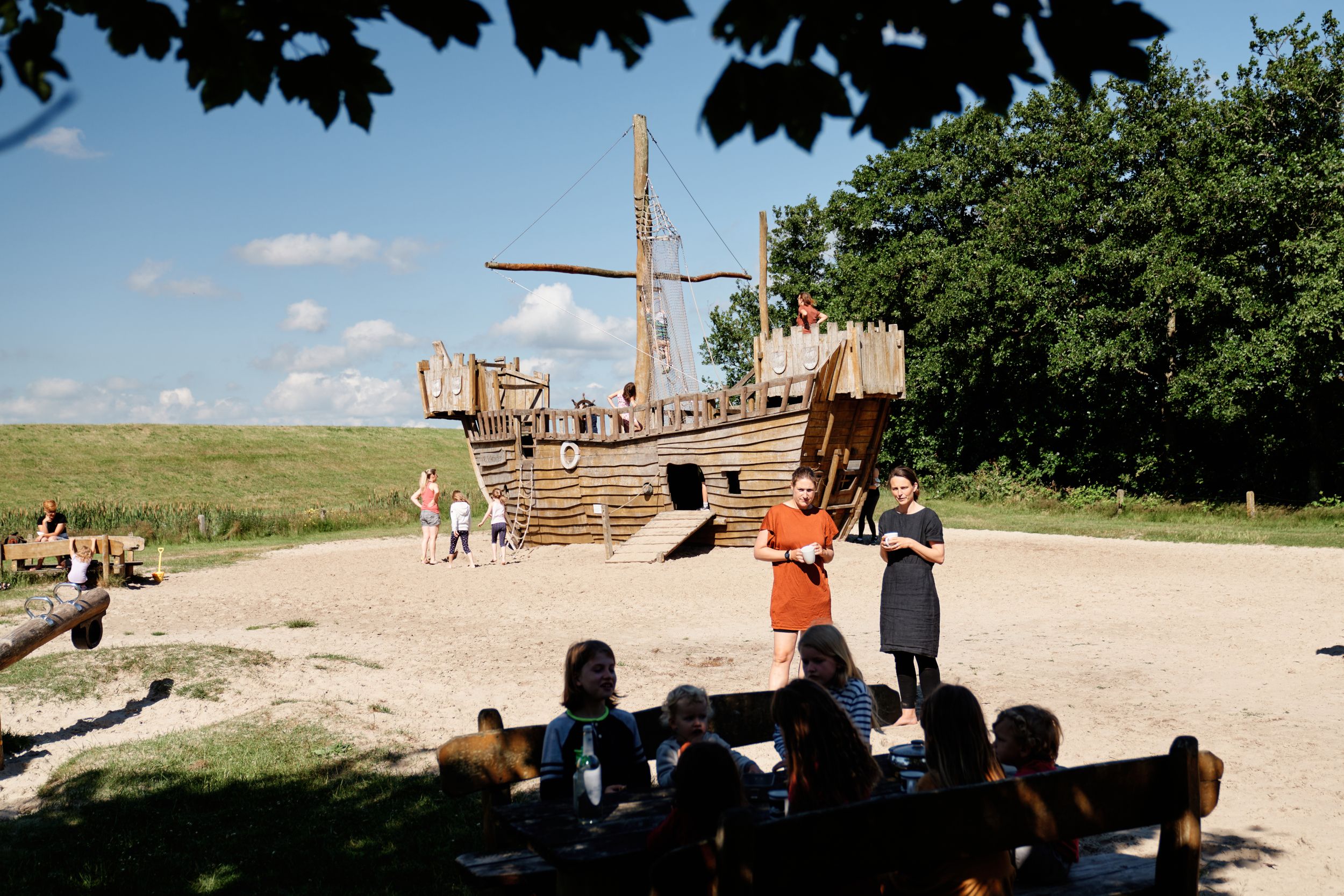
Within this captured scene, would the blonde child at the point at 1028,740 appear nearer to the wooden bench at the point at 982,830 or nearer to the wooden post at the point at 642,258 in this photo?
the wooden bench at the point at 982,830

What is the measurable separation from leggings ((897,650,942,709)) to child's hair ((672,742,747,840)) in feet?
13.6

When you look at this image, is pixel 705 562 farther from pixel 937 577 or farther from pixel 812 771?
pixel 812 771

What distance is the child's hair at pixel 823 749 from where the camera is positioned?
330 centimetres

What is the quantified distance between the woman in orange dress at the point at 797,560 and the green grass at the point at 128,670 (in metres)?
4.82

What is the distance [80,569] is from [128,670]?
7.15m

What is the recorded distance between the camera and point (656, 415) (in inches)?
838

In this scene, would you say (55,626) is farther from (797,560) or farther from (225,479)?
(225,479)

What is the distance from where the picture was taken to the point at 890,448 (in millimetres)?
40000

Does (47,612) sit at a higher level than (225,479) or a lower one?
lower

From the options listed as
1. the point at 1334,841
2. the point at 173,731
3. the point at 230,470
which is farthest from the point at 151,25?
the point at 230,470

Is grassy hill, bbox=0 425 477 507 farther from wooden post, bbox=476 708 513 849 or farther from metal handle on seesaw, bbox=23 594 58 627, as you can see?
wooden post, bbox=476 708 513 849

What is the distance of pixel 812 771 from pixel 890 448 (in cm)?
3754

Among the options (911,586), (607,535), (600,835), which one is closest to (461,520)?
→ (607,535)

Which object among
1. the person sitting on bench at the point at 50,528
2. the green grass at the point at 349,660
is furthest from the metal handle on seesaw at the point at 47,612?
the person sitting on bench at the point at 50,528
